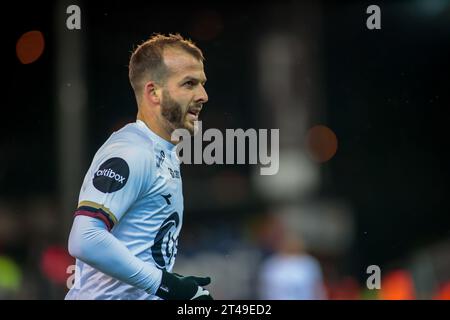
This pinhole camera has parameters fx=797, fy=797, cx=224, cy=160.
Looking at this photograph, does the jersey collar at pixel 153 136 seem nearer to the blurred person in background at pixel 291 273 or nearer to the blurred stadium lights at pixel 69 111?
the blurred stadium lights at pixel 69 111

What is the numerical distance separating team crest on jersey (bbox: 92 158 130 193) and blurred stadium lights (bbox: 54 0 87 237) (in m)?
2.75

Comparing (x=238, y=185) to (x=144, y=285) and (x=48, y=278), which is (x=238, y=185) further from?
(x=144, y=285)

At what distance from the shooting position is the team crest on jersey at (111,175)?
4738 millimetres

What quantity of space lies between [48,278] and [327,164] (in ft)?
11.2

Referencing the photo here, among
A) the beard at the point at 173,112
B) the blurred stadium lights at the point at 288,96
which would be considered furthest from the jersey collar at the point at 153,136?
the blurred stadium lights at the point at 288,96

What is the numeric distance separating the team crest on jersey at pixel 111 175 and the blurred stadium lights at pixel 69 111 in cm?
275

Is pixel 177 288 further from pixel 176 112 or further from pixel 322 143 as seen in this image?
pixel 322 143

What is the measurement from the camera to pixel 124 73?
245 inches

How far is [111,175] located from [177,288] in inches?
31.9

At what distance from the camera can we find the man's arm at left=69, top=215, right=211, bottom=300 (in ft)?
15.3

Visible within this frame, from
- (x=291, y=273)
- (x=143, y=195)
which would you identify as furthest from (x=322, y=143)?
(x=143, y=195)

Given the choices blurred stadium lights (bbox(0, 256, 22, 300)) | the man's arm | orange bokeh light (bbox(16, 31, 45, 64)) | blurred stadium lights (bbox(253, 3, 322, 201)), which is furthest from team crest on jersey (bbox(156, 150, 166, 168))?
blurred stadium lights (bbox(253, 3, 322, 201))

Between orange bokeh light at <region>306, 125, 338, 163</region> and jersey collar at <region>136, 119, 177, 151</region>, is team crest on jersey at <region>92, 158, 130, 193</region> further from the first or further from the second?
orange bokeh light at <region>306, 125, 338, 163</region>

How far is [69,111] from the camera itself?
8.05 meters
